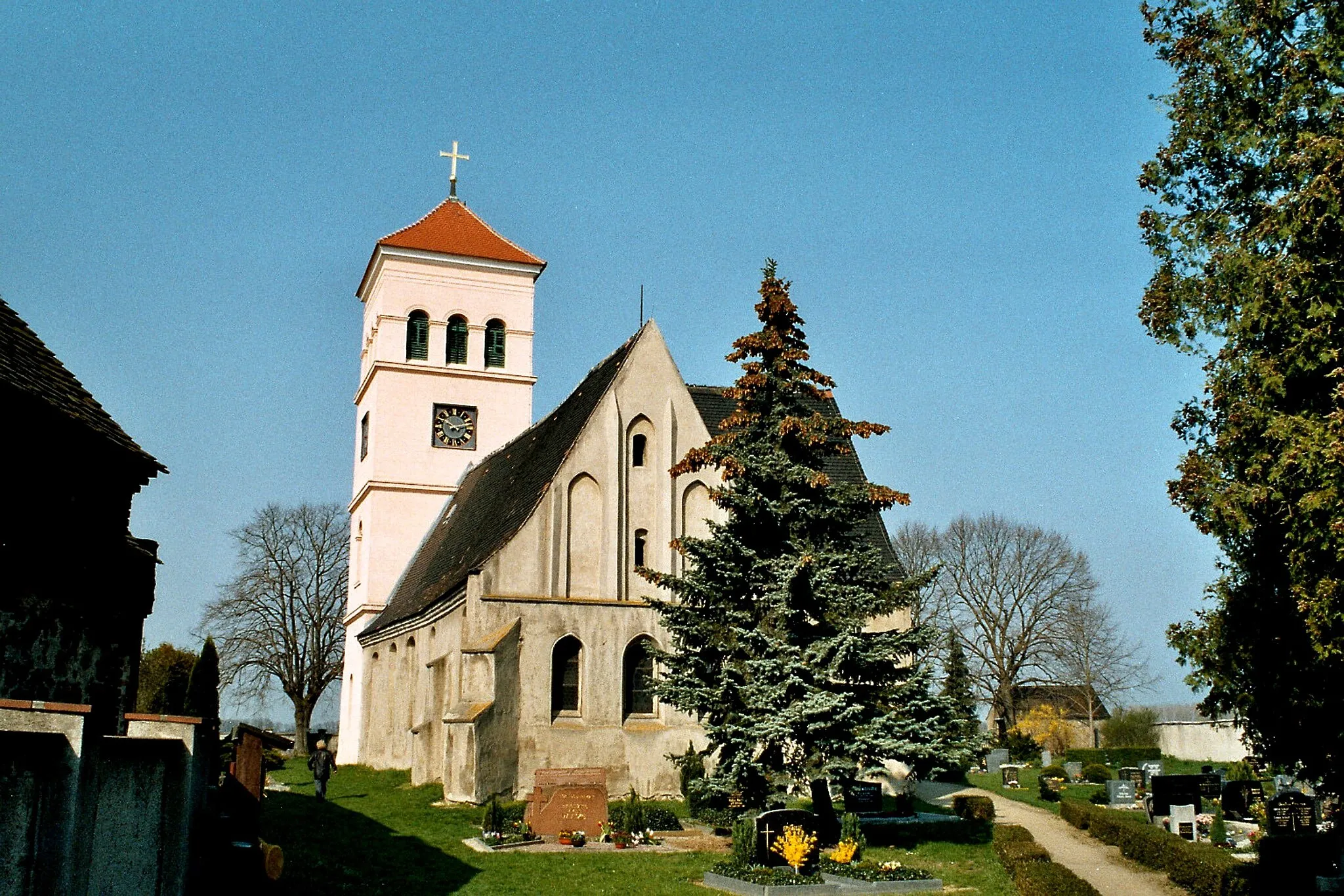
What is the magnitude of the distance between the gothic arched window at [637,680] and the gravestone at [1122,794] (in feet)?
38.3

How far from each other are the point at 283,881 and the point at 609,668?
12779mm

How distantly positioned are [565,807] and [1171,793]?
42.3 feet

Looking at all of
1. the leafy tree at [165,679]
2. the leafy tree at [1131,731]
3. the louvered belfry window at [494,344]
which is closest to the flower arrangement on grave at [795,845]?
the leafy tree at [165,679]

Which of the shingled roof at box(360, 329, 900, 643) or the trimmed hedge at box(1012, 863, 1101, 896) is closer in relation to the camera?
the trimmed hedge at box(1012, 863, 1101, 896)

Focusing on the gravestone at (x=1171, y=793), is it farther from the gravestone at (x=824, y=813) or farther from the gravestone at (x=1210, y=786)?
the gravestone at (x=824, y=813)

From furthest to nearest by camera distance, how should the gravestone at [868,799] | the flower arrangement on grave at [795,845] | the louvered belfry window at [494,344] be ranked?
the louvered belfry window at [494,344] → the gravestone at [868,799] → the flower arrangement on grave at [795,845]

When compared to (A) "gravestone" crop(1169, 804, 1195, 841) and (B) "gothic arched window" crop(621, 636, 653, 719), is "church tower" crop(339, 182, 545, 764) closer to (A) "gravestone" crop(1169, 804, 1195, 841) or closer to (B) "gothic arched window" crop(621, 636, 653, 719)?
(B) "gothic arched window" crop(621, 636, 653, 719)

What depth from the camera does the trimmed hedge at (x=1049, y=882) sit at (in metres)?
16.5

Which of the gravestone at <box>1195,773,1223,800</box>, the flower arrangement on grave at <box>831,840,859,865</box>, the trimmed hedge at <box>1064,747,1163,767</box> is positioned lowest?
the flower arrangement on grave at <box>831,840,859,865</box>

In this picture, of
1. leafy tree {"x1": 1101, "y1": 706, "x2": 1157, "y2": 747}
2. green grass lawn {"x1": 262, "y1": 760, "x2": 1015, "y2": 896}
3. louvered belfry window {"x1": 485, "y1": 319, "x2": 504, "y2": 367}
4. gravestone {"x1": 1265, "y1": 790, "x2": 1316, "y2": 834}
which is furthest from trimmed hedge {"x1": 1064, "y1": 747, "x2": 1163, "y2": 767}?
louvered belfry window {"x1": 485, "y1": 319, "x2": 504, "y2": 367}

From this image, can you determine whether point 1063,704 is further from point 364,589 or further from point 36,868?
point 36,868

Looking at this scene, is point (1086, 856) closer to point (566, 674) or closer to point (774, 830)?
point (774, 830)

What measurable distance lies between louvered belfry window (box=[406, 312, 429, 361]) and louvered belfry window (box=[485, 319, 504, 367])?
2.31 meters

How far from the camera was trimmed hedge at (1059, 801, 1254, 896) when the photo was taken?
1786cm
